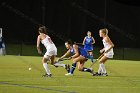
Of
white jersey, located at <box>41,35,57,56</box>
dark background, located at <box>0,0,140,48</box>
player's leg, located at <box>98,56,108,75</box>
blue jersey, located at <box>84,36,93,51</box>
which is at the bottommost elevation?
player's leg, located at <box>98,56,108,75</box>

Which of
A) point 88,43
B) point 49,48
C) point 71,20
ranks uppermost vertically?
point 71,20

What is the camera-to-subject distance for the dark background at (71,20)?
41469mm

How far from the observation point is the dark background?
41.5 m

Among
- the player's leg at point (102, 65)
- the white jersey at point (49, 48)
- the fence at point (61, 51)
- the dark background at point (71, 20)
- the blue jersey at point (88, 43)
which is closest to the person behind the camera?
the white jersey at point (49, 48)

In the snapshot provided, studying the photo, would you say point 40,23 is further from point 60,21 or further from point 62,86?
point 62,86

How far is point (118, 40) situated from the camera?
136 feet

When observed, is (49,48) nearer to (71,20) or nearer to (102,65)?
(102,65)

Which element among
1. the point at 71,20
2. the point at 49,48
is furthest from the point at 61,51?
the point at 49,48

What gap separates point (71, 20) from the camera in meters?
42.6

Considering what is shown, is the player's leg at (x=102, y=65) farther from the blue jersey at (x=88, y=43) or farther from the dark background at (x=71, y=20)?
the dark background at (x=71, y=20)

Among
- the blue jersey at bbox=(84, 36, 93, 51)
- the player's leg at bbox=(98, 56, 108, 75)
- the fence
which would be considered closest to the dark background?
the fence

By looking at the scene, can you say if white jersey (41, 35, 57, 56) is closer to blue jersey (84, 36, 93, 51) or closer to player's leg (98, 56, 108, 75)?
player's leg (98, 56, 108, 75)

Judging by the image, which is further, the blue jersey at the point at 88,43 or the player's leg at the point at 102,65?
the blue jersey at the point at 88,43

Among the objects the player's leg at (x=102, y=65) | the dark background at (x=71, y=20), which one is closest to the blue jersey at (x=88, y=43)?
the player's leg at (x=102, y=65)
